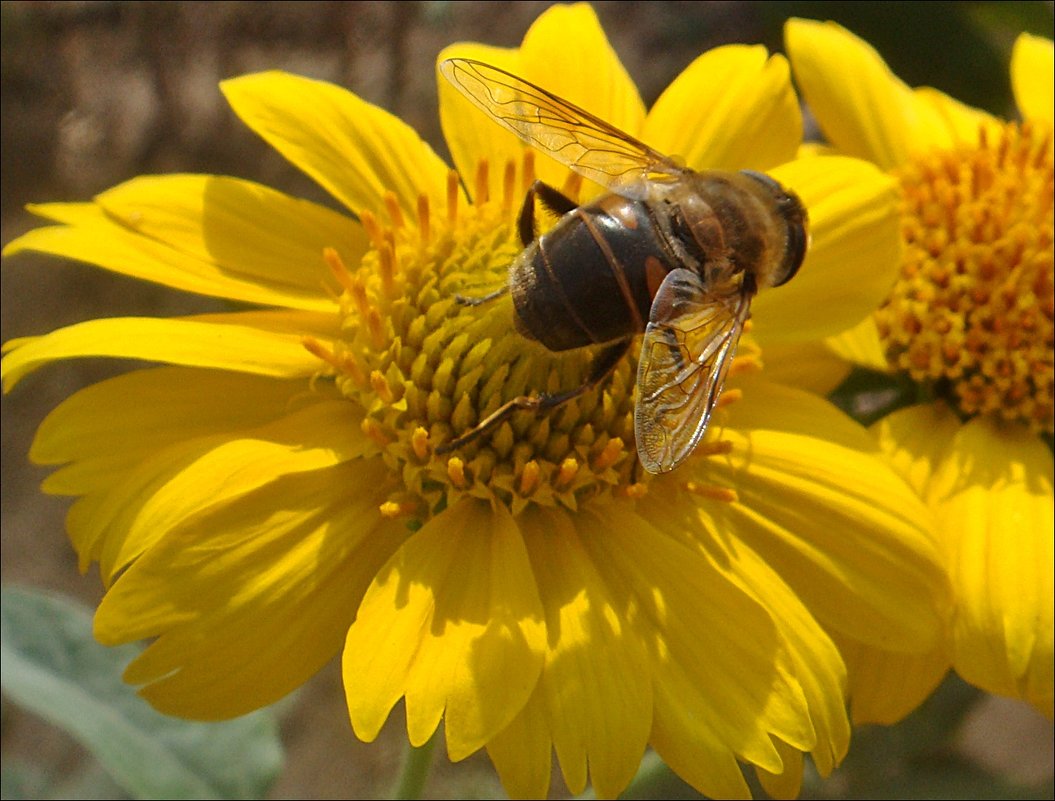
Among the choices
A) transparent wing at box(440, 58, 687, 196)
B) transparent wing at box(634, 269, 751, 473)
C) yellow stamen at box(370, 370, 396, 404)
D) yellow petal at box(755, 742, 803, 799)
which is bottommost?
yellow petal at box(755, 742, 803, 799)

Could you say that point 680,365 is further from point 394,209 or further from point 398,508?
point 394,209

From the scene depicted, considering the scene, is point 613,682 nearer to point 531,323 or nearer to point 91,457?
point 531,323

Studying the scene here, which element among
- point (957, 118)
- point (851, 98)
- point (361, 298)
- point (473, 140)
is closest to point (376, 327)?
point (361, 298)

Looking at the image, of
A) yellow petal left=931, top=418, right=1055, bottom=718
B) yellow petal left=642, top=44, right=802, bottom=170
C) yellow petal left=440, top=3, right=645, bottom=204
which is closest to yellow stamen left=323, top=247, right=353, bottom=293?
yellow petal left=440, top=3, right=645, bottom=204

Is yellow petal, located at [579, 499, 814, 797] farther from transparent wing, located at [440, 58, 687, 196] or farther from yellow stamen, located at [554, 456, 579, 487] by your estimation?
transparent wing, located at [440, 58, 687, 196]

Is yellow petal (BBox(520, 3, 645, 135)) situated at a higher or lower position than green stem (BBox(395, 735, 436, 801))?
higher

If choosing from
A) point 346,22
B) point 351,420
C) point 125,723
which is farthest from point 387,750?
point 346,22

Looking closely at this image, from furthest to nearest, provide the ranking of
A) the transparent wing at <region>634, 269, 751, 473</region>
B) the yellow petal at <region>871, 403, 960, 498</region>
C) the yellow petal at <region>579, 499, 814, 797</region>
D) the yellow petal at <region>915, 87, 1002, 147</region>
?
the yellow petal at <region>915, 87, 1002, 147</region>, the yellow petal at <region>871, 403, 960, 498</region>, the yellow petal at <region>579, 499, 814, 797</region>, the transparent wing at <region>634, 269, 751, 473</region>
